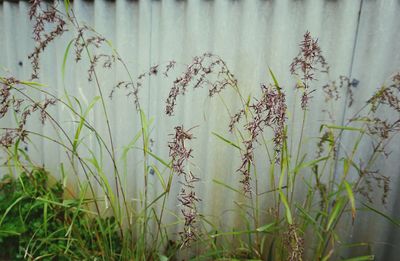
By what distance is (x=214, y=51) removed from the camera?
1961mm

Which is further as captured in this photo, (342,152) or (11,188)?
(11,188)

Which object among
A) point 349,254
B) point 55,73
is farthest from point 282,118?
point 55,73

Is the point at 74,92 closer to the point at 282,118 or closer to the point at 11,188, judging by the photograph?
the point at 11,188

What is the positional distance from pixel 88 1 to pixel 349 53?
152 cm

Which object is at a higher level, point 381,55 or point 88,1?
point 88,1

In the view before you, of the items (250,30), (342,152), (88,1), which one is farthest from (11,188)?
(342,152)

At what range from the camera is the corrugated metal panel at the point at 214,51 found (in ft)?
5.66

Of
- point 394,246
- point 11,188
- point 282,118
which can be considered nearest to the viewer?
point 282,118

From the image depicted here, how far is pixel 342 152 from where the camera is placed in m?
1.85

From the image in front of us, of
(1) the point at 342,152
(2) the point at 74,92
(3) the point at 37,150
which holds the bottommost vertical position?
(3) the point at 37,150

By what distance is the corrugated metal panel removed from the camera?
1727 mm

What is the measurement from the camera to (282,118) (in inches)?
45.4

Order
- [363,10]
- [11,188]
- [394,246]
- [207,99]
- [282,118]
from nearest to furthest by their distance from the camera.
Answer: [282,118], [363,10], [394,246], [207,99], [11,188]

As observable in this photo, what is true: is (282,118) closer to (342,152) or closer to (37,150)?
(342,152)
